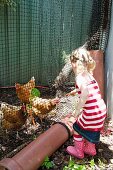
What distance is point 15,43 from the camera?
5.44m

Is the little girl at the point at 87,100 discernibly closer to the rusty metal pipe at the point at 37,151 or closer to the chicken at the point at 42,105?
the rusty metal pipe at the point at 37,151

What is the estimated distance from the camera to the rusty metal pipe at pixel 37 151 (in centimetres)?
256

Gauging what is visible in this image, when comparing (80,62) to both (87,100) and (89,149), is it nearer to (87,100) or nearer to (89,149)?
(87,100)

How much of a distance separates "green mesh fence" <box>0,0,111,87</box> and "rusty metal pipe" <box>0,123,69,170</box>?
221 cm

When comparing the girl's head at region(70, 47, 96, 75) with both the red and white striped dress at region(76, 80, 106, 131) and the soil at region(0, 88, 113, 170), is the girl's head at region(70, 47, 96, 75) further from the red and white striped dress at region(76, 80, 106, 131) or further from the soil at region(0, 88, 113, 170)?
the soil at region(0, 88, 113, 170)

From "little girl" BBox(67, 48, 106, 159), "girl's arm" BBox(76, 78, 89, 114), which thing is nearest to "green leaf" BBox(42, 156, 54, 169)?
"little girl" BBox(67, 48, 106, 159)

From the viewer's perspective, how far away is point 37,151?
2846 millimetres

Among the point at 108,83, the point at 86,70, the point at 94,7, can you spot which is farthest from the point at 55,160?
the point at 94,7

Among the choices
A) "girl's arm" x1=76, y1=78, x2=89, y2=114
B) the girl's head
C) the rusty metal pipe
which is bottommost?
the rusty metal pipe

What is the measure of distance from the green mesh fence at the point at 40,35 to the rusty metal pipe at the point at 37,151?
7.26 feet

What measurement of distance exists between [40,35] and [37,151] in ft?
10.3

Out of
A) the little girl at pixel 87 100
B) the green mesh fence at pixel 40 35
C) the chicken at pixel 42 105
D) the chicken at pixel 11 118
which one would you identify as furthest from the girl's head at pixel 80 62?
the green mesh fence at pixel 40 35

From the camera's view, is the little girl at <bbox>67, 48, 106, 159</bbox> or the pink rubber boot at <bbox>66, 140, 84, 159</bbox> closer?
the little girl at <bbox>67, 48, 106, 159</bbox>

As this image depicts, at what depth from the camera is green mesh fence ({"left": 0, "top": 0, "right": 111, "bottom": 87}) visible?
5195mm
